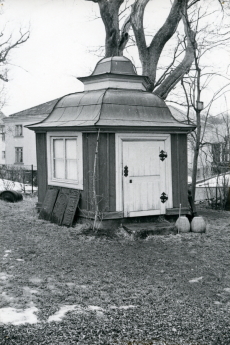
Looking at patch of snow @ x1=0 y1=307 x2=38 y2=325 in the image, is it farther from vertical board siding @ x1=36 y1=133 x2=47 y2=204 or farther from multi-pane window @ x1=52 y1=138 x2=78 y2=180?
vertical board siding @ x1=36 y1=133 x2=47 y2=204

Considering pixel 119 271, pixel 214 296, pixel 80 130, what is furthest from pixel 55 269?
pixel 80 130

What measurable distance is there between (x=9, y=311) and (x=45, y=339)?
90 centimetres

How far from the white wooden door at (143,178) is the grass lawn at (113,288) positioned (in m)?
0.98

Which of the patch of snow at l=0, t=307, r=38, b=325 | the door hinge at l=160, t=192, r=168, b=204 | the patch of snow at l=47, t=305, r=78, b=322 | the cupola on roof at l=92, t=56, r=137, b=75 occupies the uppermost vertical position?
the cupola on roof at l=92, t=56, r=137, b=75

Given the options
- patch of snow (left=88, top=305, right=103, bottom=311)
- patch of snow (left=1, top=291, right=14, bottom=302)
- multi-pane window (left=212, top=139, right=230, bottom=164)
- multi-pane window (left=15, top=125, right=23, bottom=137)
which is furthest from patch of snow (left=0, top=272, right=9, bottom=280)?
multi-pane window (left=15, top=125, right=23, bottom=137)

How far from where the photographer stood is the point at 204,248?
8750mm

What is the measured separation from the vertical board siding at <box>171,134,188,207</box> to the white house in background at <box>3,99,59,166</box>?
28.0 metres

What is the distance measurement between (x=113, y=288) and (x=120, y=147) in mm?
4346

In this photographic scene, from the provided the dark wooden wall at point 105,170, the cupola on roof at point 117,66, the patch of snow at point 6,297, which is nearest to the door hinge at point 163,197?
the dark wooden wall at point 105,170

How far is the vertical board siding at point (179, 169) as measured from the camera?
35.1 ft

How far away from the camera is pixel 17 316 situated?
5031mm

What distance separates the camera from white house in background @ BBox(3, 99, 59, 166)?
39.0 m

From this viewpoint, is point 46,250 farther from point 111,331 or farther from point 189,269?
point 111,331

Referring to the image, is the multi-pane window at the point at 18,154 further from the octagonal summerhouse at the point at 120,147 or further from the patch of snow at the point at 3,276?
the patch of snow at the point at 3,276
